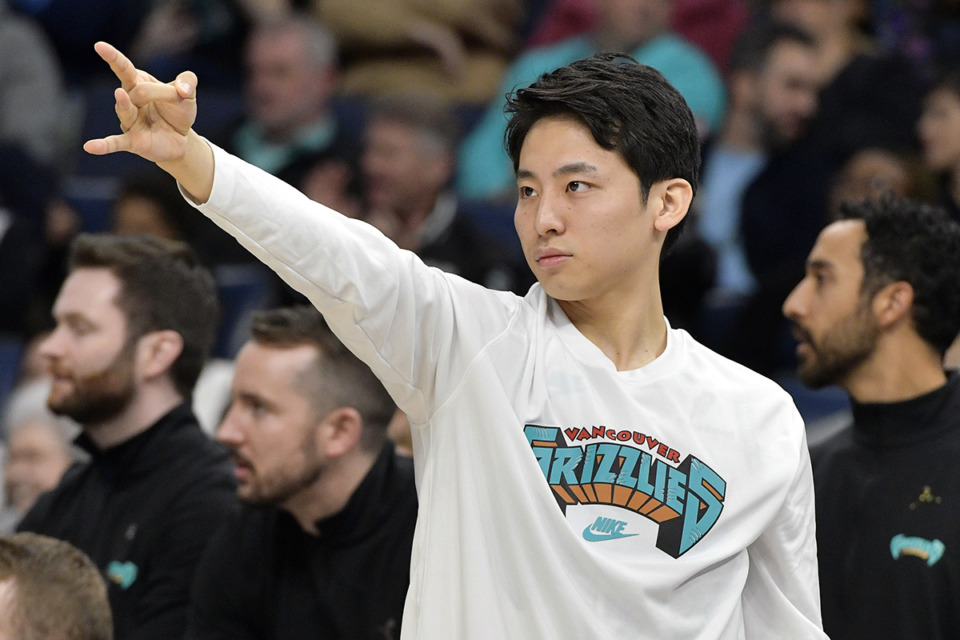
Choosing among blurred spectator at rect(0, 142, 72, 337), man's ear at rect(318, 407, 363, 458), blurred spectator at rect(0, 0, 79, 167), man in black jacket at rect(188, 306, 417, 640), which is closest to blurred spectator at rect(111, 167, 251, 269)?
blurred spectator at rect(0, 142, 72, 337)

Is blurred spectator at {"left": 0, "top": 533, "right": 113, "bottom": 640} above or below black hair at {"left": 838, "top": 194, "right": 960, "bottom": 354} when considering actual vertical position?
below

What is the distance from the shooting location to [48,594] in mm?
2443

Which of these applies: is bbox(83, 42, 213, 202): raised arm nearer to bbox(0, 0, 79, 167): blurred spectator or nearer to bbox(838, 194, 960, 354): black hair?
bbox(838, 194, 960, 354): black hair

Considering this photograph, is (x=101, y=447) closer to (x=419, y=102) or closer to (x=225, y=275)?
(x=225, y=275)

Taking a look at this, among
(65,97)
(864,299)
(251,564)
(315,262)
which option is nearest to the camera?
(315,262)

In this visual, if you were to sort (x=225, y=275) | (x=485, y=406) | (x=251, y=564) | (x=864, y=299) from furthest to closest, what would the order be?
(x=225, y=275) < (x=864, y=299) < (x=251, y=564) < (x=485, y=406)

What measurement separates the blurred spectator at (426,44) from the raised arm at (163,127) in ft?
17.6

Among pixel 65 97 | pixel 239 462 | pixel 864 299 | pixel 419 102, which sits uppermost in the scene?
pixel 65 97

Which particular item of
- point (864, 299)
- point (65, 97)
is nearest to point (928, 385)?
point (864, 299)

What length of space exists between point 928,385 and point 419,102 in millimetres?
3382

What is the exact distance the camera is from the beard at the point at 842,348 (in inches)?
135

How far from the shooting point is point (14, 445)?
507 centimetres

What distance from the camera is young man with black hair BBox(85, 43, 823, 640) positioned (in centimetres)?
203

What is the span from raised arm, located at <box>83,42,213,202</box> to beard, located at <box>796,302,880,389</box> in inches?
81.2
